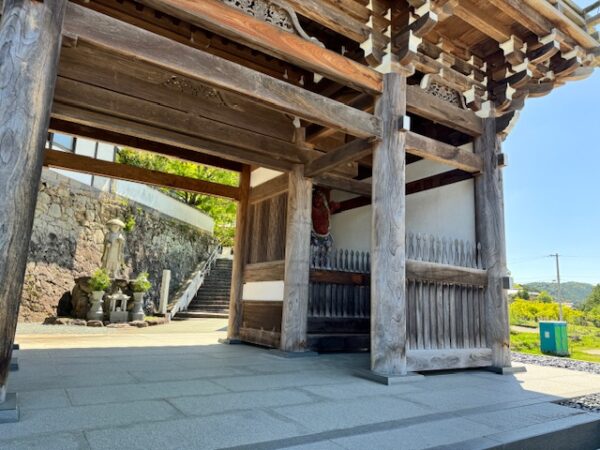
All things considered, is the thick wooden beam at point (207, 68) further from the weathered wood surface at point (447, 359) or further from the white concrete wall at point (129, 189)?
the white concrete wall at point (129, 189)

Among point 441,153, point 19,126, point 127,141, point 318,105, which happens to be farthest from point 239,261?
point 19,126

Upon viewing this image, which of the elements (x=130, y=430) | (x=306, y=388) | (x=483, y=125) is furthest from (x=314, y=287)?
(x=130, y=430)

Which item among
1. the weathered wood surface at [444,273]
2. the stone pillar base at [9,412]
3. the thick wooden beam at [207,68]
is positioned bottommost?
the stone pillar base at [9,412]

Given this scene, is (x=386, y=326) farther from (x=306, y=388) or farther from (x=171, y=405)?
(x=171, y=405)

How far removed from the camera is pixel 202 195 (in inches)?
672

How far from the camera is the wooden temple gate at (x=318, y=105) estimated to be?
2.63 m

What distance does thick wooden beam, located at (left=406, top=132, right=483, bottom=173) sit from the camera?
428 centimetres

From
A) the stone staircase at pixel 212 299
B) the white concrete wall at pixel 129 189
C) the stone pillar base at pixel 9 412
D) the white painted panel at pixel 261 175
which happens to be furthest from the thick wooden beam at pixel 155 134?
the stone staircase at pixel 212 299

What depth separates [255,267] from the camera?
6148 millimetres

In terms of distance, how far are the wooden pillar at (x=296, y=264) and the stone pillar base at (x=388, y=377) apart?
4.68ft

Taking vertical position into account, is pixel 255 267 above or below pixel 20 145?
below

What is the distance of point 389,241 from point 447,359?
1530 mm

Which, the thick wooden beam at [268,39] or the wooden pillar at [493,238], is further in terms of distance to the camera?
the wooden pillar at [493,238]

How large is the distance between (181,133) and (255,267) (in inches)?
93.7
